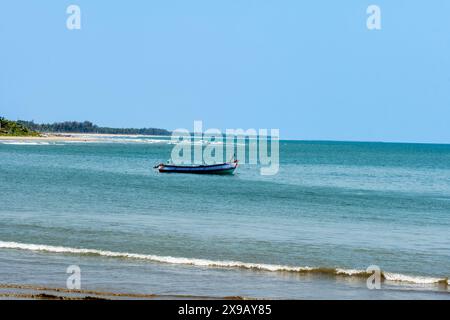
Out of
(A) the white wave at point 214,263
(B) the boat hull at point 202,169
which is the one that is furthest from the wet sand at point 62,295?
(B) the boat hull at point 202,169

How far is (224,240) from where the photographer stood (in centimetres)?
2398

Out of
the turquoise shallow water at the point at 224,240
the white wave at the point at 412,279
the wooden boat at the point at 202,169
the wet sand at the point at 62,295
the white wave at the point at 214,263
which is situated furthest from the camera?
the wooden boat at the point at 202,169

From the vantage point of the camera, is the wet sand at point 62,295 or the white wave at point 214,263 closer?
the wet sand at point 62,295

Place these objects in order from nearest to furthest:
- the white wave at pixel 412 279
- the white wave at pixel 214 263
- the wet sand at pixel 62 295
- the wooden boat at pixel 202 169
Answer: the wet sand at pixel 62 295
the white wave at pixel 412 279
the white wave at pixel 214 263
the wooden boat at pixel 202 169

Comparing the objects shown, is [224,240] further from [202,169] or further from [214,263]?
[202,169]

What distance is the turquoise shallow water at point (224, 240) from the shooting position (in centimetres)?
1712

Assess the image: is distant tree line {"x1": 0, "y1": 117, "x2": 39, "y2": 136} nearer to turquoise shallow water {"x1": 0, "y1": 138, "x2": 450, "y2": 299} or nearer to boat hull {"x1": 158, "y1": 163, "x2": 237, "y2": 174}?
boat hull {"x1": 158, "y1": 163, "x2": 237, "y2": 174}

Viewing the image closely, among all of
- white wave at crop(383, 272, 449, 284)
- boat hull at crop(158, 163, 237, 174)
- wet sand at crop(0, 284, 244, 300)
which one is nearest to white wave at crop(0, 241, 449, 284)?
white wave at crop(383, 272, 449, 284)

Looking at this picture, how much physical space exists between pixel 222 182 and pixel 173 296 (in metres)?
42.4

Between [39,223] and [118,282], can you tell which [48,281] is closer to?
[118,282]

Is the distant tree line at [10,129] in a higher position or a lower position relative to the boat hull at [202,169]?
higher

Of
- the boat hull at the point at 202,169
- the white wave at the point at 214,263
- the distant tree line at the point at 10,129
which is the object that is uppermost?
the distant tree line at the point at 10,129

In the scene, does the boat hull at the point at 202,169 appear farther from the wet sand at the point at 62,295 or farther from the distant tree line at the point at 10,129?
the distant tree line at the point at 10,129
